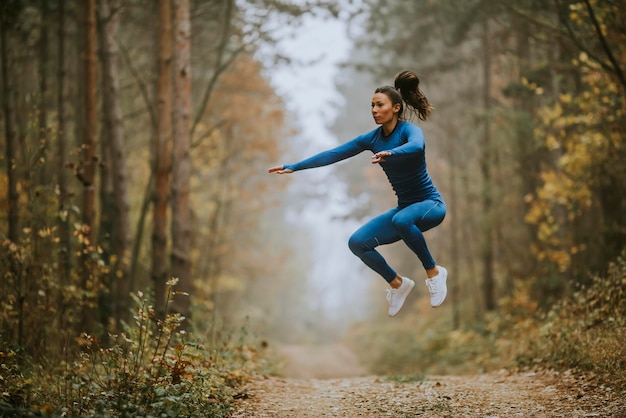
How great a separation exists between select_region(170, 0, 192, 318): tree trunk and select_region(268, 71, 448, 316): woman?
4.22m

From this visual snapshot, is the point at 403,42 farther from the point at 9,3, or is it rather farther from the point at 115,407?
the point at 115,407

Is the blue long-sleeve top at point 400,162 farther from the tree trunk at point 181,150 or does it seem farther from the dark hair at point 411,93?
the tree trunk at point 181,150

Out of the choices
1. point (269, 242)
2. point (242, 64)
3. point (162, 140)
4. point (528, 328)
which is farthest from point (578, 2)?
point (269, 242)

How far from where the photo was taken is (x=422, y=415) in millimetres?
5949

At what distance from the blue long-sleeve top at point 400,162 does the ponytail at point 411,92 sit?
1.02 feet

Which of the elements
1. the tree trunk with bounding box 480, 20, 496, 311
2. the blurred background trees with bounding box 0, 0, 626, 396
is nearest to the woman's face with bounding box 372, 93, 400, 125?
the blurred background trees with bounding box 0, 0, 626, 396

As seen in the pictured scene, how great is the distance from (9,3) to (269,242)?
34116mm

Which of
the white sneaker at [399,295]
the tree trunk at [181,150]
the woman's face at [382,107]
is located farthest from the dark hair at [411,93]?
the tree trunk at [181,150]

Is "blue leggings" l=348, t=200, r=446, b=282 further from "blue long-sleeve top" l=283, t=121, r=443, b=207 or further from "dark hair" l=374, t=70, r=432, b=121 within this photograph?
"dark hair" l=374, t=70, r=432, b=121

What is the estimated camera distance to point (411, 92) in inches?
269

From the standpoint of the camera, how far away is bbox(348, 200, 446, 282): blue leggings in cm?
644

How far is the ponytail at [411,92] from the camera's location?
22.3 ft

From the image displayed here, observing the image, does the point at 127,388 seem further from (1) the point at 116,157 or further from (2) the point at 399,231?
(1) the point at 116,157

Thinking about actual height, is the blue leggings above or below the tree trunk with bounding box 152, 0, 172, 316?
below
